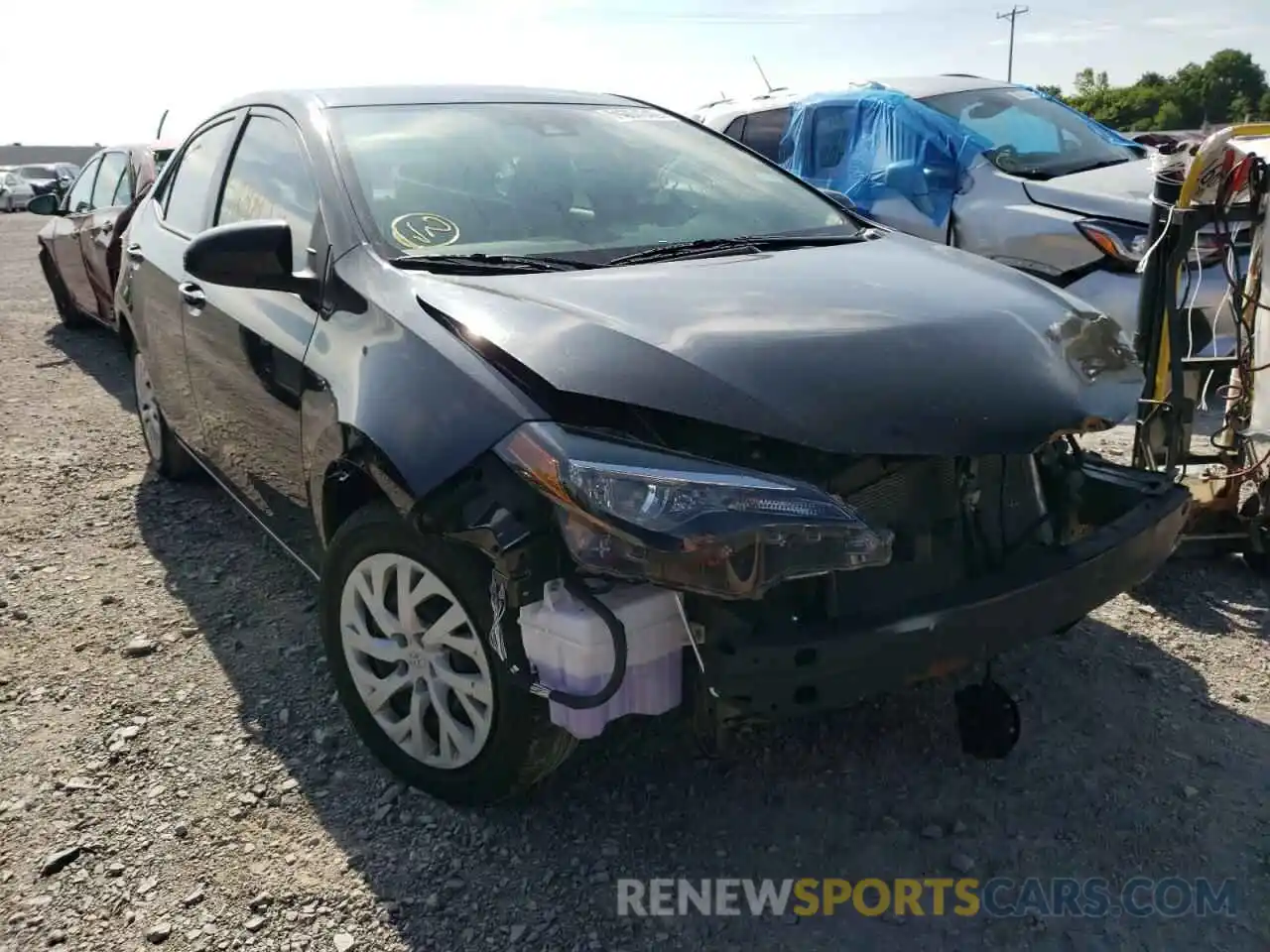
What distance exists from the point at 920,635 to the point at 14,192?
38307mm

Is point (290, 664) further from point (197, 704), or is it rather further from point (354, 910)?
point (354, 910)

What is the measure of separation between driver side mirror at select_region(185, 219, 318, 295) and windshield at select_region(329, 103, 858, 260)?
0.24 meters

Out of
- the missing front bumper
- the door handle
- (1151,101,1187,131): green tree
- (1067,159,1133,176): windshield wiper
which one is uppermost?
the door handle

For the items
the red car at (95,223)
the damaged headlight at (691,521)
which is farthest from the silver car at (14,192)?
the damaged headlight at (691,521)

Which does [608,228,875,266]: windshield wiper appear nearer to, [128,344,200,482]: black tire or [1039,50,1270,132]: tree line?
[128,344,200,482]: black tire

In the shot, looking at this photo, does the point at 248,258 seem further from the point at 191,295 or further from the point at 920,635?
the point at 920,635

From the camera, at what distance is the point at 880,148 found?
6793mm

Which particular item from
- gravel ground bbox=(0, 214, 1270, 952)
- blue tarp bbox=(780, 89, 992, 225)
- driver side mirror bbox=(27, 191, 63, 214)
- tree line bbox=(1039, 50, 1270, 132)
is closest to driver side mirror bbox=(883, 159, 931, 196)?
blue tarp bbox=(780, 89, 992, 225)

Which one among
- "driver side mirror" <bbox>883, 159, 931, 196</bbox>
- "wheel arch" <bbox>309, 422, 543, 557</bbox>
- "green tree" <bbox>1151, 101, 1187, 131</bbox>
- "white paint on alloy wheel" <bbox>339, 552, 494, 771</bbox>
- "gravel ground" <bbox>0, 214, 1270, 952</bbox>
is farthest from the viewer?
"green tree" <bbox>1151, 101, 1187, 131</bbox>

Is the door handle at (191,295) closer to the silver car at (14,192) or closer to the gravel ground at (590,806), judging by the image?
the gravel ground at (590,806)

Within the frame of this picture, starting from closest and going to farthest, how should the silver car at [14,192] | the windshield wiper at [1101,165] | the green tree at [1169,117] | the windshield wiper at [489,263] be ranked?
the windshield wiper at [489,263] → the windshield wiper at [1101,165] → the silver car at [14,192] → the green tree at [1169,117]

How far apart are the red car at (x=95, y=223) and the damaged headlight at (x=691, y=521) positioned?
19.6 feet

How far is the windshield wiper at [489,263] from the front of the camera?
103 inches

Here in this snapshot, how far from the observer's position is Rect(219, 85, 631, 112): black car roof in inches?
130
